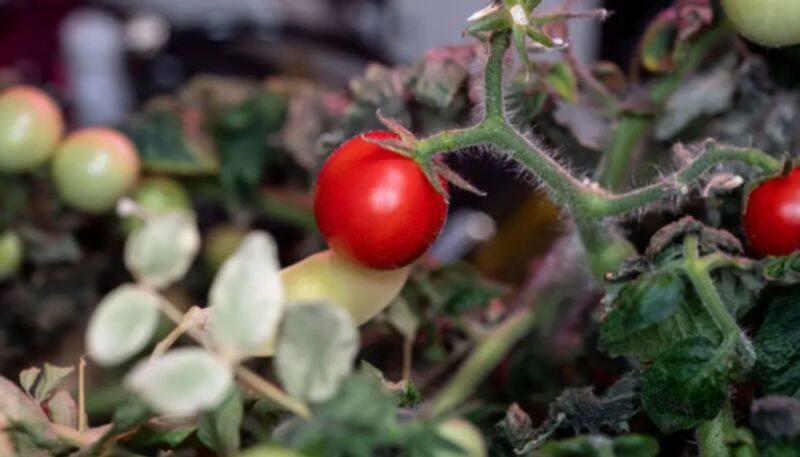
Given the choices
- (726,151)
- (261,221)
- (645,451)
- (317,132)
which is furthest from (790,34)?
(261,221)

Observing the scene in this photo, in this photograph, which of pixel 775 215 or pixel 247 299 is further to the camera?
pixel 775 215

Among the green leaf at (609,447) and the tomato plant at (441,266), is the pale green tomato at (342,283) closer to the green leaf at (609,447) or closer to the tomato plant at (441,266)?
the tomato plant at (441,266)

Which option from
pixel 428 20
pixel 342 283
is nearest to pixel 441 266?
pixel 342 283

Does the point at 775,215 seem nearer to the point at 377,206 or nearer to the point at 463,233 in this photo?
the point at 377,206

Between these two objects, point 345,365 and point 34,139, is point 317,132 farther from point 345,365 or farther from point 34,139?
point 345,365

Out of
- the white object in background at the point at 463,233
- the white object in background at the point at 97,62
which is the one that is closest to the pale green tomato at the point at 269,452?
the white object in background at the point at 463,233

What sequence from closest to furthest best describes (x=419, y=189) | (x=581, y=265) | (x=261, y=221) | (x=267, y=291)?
(x=267, y=291) → (x=419, y=189) → (x=581, y=265) → (x=261, y=221)
